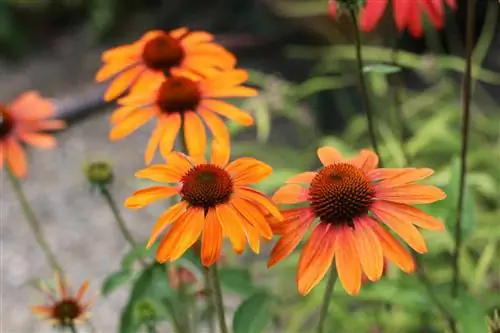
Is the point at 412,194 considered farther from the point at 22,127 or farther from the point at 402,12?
the point at 22,127

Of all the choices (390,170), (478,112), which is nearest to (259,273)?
(478,112)

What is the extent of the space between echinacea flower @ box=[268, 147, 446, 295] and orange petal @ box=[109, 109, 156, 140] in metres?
0.18

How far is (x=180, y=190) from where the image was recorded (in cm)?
66

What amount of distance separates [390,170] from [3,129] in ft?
1.80

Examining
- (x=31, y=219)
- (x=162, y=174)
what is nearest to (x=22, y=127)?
(x=31, y=219)

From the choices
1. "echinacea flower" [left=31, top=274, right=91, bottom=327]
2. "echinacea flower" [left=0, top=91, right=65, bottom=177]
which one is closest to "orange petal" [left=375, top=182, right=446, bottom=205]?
"echinacea flower" [left=31, top=274, right=91, bottom=327]

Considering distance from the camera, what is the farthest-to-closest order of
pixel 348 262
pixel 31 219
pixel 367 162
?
pixel 31 219 < pixel 367 162 < pixel 348 262

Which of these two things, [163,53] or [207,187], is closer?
[207,187]

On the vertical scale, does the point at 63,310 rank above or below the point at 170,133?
below

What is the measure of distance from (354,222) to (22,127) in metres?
Answer: 0.56

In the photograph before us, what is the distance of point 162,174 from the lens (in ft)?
2.20

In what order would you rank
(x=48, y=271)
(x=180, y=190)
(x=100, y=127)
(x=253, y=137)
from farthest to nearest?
(x=100, y=127) → (x=253, y=137) → (x=48, y=271) → (x=180, y=190)

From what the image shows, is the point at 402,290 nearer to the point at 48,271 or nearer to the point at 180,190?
the point at 180,190

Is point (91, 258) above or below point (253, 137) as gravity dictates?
below
